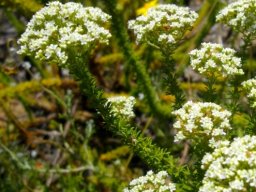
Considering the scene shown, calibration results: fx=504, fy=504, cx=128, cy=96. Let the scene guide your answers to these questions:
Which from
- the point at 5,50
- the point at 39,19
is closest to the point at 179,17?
the point at 39,19

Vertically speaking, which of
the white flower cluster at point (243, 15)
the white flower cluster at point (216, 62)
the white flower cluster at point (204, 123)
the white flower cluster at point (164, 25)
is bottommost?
the white flower cluster at point (204, 123)

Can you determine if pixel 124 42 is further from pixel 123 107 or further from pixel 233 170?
pixel 233 170

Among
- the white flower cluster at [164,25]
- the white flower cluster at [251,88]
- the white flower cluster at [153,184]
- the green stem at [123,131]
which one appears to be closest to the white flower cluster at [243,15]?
the white flower cluster at [164,25]

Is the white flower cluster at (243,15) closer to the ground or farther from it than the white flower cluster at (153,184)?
farther from it

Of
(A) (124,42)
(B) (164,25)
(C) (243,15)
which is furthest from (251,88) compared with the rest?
(A) (124,42)

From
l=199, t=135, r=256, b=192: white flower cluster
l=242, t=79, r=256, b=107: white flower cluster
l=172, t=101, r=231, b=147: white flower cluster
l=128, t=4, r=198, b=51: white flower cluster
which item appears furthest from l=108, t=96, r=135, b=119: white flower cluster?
l=199, t=135, r=256, b=192: white flower cluster

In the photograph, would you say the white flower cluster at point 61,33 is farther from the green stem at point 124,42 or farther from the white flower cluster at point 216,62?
the green stem at point 124,42
